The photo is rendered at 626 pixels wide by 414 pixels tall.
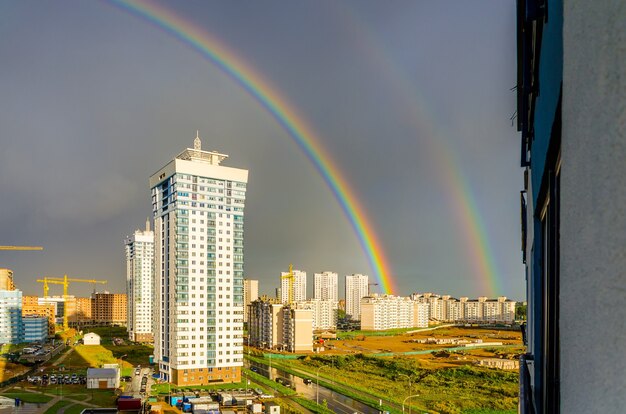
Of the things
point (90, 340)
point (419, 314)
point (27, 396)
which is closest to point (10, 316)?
point (90, 340)

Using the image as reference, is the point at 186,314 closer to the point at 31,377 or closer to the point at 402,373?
the point at 31,377

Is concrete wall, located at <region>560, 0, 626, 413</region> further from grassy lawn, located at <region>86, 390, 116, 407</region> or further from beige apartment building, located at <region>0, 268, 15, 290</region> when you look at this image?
beige apartment building, located at <region>0, 268, 15, 290</region>

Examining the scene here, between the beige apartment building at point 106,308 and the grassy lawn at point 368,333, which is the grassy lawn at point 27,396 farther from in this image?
the beige apartment building at point 106,308

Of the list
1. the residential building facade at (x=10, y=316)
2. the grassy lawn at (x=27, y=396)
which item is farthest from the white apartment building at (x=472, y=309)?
the grassy lawn at (x=27, y=396)

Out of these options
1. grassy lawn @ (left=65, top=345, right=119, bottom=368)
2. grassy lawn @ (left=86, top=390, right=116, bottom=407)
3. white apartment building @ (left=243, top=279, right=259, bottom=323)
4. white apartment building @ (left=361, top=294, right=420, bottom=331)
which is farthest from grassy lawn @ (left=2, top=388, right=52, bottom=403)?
white apartment building @ (left=361, top=294, right=420, bottom=331)

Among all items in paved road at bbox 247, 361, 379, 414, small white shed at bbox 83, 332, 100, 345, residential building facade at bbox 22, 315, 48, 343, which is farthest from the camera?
residential building facade at bbox 22, 315, 48, 343

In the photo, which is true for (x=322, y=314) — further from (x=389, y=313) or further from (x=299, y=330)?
(x=299, y=330)
